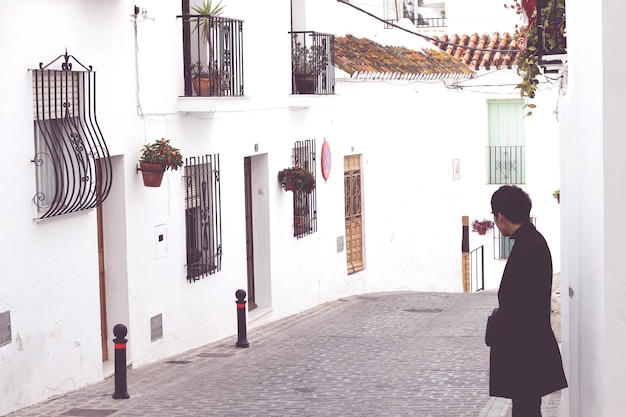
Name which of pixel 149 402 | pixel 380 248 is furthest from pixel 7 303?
pixel 380 248

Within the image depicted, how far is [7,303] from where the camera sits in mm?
9656

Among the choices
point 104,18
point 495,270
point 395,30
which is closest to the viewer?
point 104,18

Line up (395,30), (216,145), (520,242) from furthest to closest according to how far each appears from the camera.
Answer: (395,30)
(216,145)
(520,242)

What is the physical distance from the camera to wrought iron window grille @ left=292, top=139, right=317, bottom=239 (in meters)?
17.8

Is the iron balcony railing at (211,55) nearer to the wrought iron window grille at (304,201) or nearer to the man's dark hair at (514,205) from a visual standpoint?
the wrought iron window grille at (304,201)

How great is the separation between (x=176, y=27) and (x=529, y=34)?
491cm

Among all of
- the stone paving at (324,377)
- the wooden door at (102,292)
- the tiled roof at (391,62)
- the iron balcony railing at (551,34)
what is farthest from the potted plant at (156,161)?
the tiled roof at (391,62)

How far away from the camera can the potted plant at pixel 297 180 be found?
16.9 m

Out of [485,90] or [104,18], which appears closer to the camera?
[104,18]

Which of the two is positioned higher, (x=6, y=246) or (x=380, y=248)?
(x=6, y=246)

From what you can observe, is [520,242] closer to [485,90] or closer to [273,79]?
[273,79]

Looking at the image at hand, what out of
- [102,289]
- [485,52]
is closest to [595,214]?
[102,289]

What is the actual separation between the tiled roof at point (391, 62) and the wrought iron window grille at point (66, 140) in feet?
27.6

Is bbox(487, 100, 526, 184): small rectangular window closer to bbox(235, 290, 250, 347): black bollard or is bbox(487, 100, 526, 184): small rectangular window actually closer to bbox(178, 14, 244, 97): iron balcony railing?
bbox(178, 14, 244, 97): iron balcony railing
